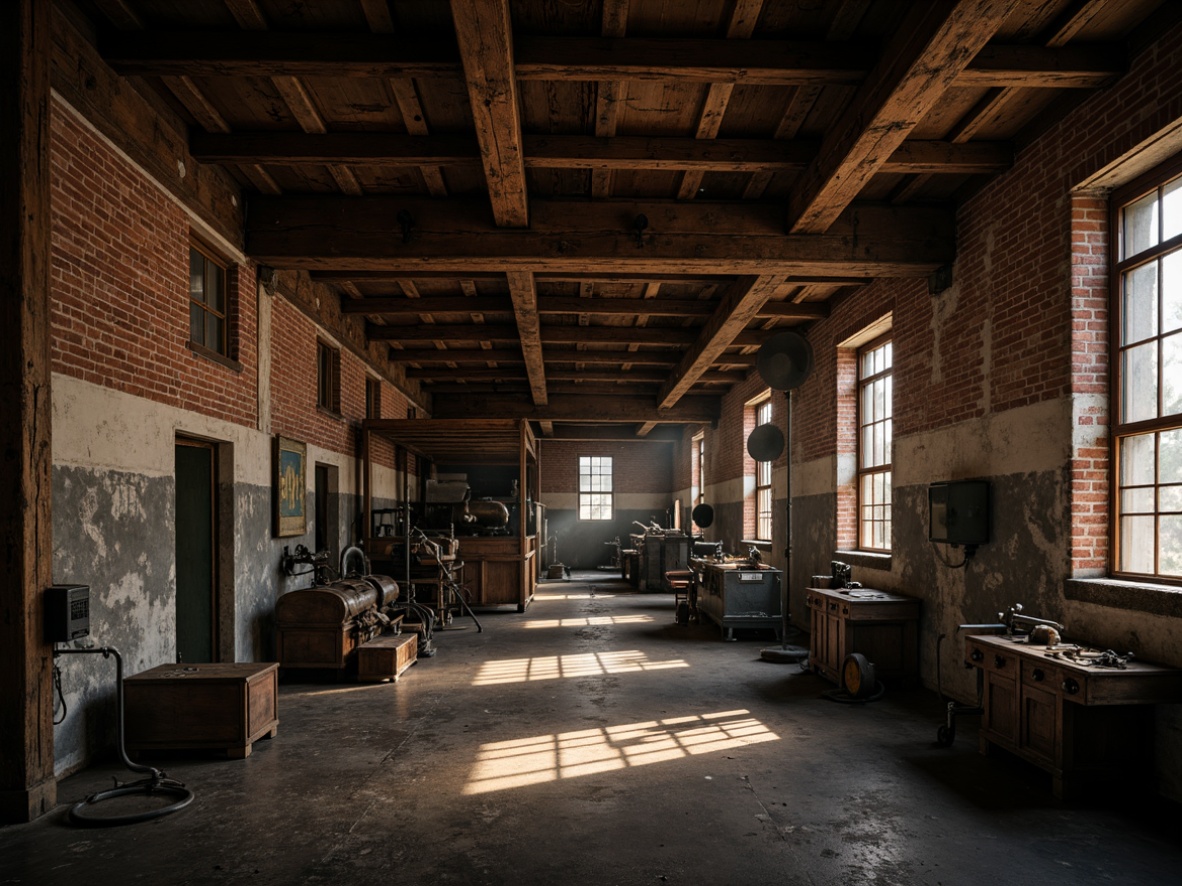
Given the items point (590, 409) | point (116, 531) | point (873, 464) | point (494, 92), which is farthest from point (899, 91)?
point (590, 409)

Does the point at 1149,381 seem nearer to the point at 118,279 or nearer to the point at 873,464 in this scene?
the point at 873,464

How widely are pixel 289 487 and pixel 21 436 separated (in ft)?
13.4

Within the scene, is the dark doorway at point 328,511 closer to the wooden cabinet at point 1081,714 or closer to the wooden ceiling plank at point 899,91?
the wooden ceiling plank at point 899,91

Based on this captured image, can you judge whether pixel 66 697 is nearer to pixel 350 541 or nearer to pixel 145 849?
pixel 145 849

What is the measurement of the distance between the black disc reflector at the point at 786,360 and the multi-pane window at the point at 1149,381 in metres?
3.77

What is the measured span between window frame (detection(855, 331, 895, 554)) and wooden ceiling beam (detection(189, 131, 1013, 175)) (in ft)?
8.01

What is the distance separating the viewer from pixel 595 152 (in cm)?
564

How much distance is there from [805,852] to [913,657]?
399cm

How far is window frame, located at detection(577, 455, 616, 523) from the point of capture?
22859mm

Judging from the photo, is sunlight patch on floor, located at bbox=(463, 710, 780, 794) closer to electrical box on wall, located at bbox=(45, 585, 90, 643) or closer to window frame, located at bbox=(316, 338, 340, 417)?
electrical box on wall, located at bbox=(45, 585, 90, 643)

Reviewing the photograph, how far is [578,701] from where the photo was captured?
651 cm

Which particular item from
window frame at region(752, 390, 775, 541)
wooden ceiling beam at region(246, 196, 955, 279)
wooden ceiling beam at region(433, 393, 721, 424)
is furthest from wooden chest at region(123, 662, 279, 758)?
wooden ceiling beam at region(433, 393, 721, 424)

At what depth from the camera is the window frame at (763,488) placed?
1307cm

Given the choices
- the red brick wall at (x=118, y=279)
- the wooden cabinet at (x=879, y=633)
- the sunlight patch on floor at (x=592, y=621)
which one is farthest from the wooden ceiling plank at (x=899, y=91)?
the sunlight patch on floor at (x=592, y=621)
